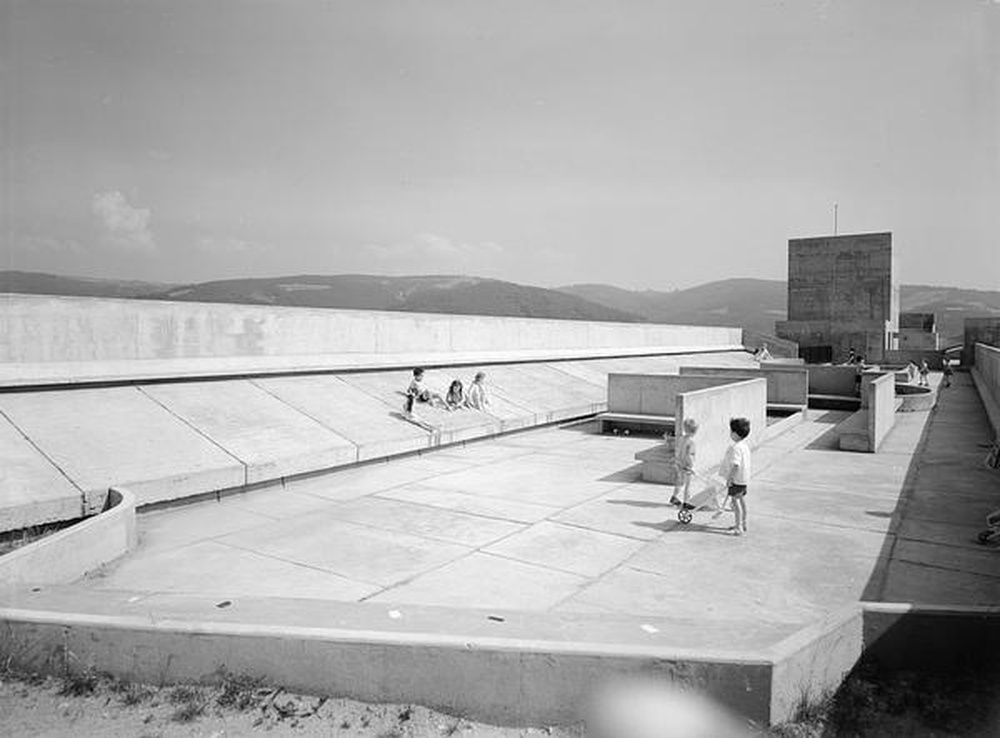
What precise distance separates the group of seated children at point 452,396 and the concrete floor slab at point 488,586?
670cm

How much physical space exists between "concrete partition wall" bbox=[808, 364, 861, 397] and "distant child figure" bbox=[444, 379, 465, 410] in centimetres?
1180

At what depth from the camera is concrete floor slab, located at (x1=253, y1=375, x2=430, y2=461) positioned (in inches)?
424

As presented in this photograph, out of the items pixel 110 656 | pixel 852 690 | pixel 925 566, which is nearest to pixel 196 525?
pixel 110 656

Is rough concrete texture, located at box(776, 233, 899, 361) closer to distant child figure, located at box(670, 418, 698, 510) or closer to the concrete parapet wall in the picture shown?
the concrete parapet wall

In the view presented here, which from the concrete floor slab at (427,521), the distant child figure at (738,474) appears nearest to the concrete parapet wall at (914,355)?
the distant child figure at (738,474)

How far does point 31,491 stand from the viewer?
6.71 metres

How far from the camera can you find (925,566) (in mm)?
5949

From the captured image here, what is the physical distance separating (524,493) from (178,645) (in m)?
5.34

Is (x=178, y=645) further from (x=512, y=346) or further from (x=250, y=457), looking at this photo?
(x=512, y=346)

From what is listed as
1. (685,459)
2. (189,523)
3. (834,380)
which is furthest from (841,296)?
(189,523)

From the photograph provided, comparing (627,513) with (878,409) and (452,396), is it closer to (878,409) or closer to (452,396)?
(452,396)

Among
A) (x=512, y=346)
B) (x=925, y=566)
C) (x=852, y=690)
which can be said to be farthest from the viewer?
(x=512, y=346)

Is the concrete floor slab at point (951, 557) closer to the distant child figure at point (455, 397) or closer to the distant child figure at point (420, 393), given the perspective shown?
the distant child figure at point (420, 393)

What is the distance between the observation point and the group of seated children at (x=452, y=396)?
1295cm
